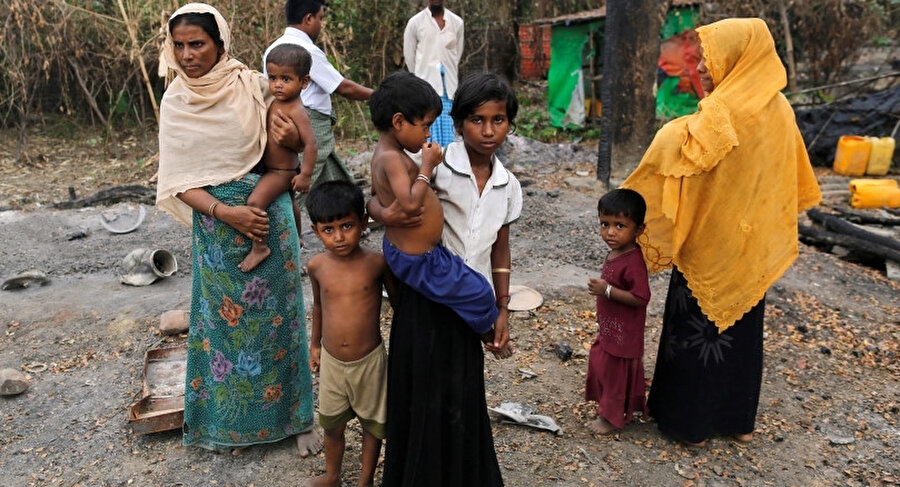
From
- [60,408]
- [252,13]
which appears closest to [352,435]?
[60,408]

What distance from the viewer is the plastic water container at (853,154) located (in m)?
8.36

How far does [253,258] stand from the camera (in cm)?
263

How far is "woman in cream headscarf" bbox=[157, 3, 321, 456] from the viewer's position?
2486 mm

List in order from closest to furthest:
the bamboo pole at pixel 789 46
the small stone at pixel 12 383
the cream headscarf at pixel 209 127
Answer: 1. the cream headscarf at pixel 209 127
2. the small stone at pixel 12 383
3. the bamboo pole at pixel 789 46

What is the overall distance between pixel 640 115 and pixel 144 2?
670 centimetres

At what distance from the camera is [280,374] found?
283cm

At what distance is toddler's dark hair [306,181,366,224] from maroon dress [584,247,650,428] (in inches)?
49.5

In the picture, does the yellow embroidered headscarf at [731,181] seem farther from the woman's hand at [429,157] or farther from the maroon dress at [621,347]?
the woman's hand at [429,157]

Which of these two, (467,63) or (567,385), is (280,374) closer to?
(567,385)

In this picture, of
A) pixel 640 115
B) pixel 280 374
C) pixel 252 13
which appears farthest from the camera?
pixel 252 13

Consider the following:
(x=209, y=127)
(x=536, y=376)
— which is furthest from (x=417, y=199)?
(x=536, y=376)

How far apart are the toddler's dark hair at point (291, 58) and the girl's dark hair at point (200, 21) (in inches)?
10.6

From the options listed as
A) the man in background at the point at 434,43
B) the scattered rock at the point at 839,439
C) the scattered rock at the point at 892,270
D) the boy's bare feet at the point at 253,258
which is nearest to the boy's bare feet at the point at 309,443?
the boy's bare feet at the point at 253,258

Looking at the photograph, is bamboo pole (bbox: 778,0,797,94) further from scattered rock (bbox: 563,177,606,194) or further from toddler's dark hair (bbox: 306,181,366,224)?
toddler's dark hair (bbox: 306,181,366,224)
